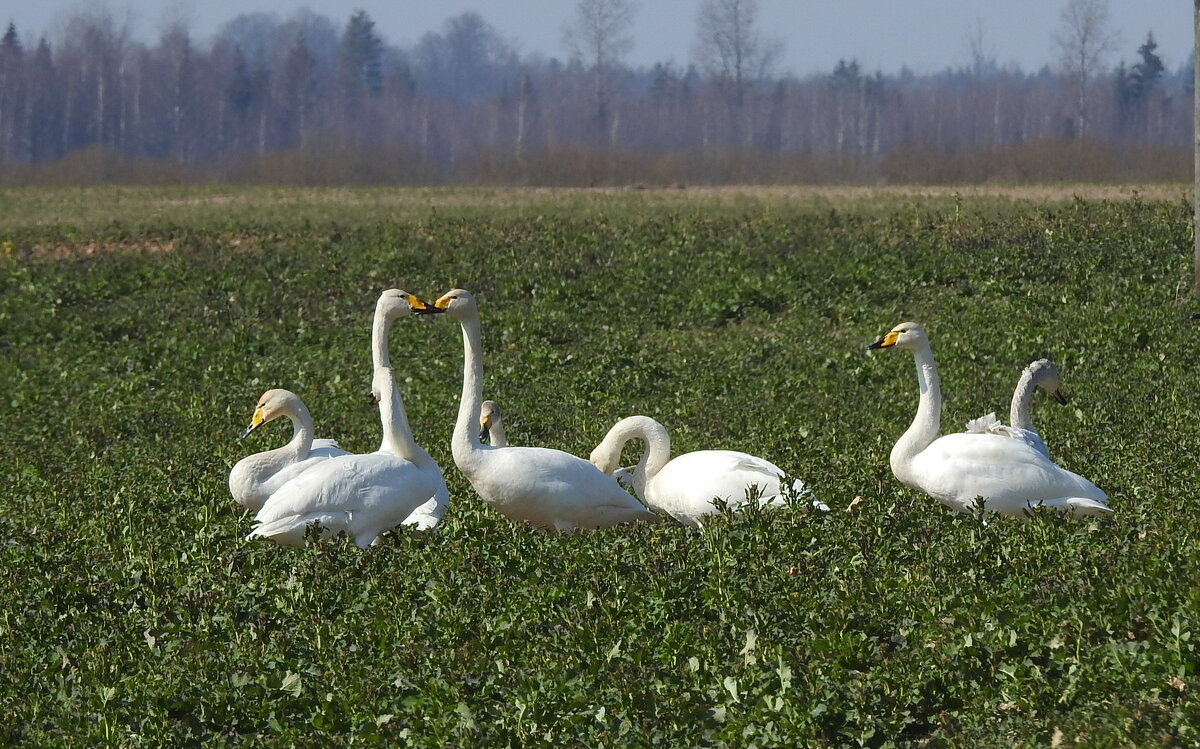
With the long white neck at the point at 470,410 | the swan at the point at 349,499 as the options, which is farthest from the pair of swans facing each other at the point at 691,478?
the swan at the point at 349,499

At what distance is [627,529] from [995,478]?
1.97 metres

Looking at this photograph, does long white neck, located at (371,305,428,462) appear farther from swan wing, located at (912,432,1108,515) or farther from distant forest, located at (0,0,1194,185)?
distant forest, located at (0,0,1194,185)

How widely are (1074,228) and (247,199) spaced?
77.5 feet

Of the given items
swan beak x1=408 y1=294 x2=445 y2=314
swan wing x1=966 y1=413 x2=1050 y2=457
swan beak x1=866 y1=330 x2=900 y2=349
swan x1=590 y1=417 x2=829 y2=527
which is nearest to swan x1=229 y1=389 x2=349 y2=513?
swan beak x1=408 y1=294 x2=445 y2=314

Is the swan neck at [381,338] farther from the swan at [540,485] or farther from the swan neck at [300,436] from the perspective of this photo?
the swan at [540,485]

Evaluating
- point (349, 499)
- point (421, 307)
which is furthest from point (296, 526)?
point (421, 307)

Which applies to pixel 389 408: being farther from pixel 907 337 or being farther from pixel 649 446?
pixel 907 337

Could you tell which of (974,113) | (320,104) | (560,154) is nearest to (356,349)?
(560,154)

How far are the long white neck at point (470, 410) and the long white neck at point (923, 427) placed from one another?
2.32 metres

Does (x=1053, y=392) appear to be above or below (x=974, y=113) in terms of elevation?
below

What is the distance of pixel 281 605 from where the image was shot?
657 cm

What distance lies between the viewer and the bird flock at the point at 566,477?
777 cm

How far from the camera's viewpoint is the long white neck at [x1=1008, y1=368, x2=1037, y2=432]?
975 centimetres

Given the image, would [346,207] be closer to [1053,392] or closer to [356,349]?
[356,349]
